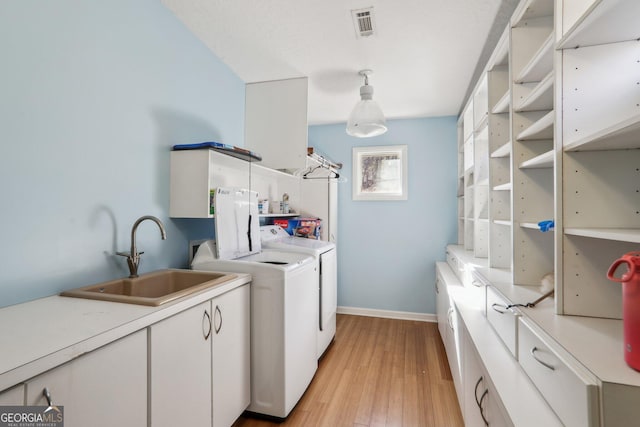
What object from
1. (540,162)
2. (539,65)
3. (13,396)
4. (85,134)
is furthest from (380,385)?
(85,134)

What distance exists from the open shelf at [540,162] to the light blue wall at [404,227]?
83.2 inches

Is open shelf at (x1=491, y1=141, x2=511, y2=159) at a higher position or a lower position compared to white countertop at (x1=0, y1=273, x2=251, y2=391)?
higher

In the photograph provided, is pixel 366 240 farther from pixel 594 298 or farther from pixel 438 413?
pixel 594 298

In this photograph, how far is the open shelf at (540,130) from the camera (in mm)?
1238

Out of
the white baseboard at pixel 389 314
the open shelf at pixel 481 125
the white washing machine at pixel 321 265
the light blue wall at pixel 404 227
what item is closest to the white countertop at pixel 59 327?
the white washing machine at pixel 321 265

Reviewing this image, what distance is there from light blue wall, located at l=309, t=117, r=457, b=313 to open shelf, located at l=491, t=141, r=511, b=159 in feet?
5.66

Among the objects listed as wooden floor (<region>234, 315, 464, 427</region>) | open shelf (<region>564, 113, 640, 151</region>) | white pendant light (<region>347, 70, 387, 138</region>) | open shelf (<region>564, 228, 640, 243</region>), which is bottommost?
wooden floor (<region>234, 315, 464, 427</region>)

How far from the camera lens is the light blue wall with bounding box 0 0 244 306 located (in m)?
1.11

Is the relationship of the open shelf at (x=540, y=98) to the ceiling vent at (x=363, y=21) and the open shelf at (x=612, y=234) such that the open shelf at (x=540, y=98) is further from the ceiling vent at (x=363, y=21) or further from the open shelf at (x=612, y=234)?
the ceiling vent at (x=363, y=21)

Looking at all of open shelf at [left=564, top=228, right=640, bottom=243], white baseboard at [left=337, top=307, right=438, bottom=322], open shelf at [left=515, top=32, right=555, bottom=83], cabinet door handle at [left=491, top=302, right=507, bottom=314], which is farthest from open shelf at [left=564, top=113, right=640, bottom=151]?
white baseboard at [left=337, top=307, right=438, bottom=322]

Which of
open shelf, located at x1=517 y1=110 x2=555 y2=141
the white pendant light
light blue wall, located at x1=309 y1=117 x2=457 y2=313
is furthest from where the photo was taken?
light blue wall, located at x1=309 y1=117 x2=457 y2=313

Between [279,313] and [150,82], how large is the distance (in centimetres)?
157

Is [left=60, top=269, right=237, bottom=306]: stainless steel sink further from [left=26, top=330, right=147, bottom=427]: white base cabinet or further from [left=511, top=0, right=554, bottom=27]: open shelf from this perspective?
[left=511, top=0, right=554, bottom=27]: open shelf

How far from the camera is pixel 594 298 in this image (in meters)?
1.07
